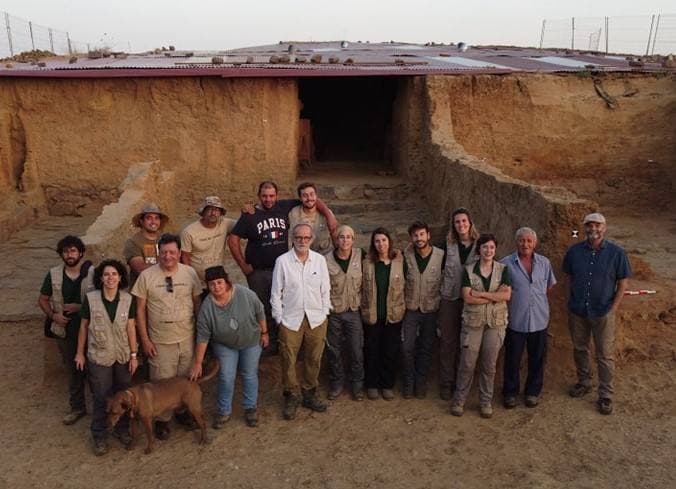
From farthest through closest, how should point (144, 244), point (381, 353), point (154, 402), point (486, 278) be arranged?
point (381, 353)
point (144, 244)
point (486, 278)
point (154, 402)

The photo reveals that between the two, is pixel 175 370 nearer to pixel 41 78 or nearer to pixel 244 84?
pixel 244 84

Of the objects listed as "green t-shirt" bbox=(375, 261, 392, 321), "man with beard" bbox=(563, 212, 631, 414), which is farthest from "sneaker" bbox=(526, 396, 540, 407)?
"green t-shirt" bbox=(375, 261, 392, 321)

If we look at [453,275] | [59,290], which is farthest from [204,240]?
[453,275]

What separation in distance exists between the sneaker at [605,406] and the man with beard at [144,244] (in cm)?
382

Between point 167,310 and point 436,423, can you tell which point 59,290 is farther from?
point 436,423

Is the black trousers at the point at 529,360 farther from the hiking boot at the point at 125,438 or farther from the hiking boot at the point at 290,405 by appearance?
the hiking boot at the point at 125,438

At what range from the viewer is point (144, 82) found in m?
9.91

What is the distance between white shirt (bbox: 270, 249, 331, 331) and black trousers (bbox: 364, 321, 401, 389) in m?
0.52

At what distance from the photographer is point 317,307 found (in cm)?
496

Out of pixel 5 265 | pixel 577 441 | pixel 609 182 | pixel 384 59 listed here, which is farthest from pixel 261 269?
pixel 384 59

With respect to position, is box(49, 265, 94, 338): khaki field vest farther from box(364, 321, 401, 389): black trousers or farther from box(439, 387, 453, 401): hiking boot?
box(439, 387, 453, 401): hiking boot

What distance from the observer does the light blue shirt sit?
16.3 ft

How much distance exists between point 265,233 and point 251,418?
4.93 feet

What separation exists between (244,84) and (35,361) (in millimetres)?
5274
